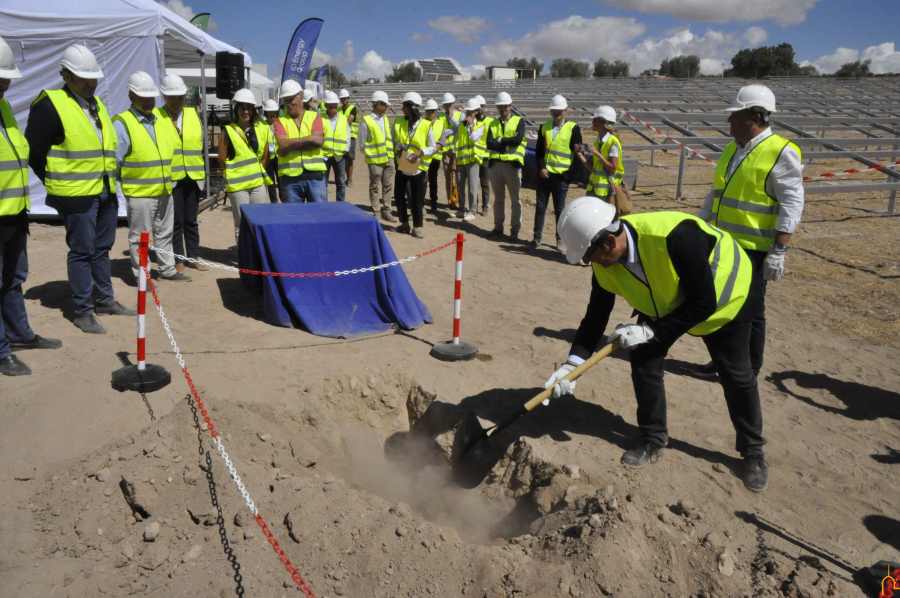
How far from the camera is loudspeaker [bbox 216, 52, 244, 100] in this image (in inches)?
387

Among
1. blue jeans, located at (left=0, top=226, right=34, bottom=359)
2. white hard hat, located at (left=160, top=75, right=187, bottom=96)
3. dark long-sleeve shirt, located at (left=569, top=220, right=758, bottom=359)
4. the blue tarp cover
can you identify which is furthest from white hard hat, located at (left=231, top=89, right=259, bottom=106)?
dark long-sleeve shirt, located at (left=569, top=220, right=758, bottom=359)

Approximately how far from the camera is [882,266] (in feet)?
27.3

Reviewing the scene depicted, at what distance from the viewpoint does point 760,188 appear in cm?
413

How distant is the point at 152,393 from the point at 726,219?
4.06 metres

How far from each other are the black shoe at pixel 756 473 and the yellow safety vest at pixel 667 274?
0.85 meters

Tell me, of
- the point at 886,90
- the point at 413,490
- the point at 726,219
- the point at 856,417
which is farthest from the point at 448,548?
the point at 886,90

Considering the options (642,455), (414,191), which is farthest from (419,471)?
(414,191)

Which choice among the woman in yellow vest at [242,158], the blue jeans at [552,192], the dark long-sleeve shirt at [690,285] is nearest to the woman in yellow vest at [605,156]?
the blue jeans at [552,192]

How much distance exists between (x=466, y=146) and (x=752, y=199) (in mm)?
6819

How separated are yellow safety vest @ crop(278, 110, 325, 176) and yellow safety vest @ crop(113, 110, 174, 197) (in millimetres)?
1432

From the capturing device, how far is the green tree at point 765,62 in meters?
55.1

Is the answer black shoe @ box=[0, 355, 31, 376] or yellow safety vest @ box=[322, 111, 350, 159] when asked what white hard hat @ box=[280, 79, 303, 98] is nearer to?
yellow safety vest @ box=[322, 111, 350, 159]

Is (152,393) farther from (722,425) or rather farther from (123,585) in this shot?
(722,425)

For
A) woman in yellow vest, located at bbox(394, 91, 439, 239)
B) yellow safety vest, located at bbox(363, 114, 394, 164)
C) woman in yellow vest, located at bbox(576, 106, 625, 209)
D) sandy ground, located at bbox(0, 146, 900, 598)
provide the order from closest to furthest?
sandy ground, located at bbox(0, 146, 900, 598)
woman in yellow vest, located at bbox(576, 106, 625, 209)
woman in yellow vest, located at bbox(394, 91, 439, 239)
yellow safety vest, located at bbox(363, 114, 394, 164)
